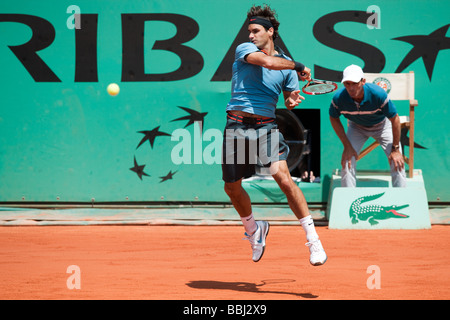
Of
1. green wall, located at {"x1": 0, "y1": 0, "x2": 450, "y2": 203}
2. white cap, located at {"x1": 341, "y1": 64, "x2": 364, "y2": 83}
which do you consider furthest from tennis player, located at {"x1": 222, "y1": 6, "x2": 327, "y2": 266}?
green wall, located at {"x1": 0, "y1": 0, "x2": 450, "y2": 203}

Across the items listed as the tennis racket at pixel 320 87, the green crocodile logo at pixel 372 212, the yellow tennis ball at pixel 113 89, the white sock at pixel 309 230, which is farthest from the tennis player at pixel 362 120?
the white sock at pixel 309 230

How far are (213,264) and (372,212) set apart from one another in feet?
9.96

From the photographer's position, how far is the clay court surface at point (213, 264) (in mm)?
4449

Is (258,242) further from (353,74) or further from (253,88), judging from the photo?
(353,74)

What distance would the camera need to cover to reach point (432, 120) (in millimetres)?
9023

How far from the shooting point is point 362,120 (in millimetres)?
8023

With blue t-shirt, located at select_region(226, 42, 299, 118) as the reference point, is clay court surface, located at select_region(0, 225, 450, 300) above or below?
below

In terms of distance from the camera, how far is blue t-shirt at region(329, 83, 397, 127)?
7586 millimetres

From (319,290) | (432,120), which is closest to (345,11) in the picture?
(432,120)

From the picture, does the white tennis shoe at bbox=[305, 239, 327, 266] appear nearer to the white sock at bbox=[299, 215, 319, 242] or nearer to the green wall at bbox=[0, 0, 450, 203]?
the white sock at bbox=[299, 215, 319, 242]

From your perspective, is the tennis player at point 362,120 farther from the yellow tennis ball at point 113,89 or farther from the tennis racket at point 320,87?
the yellow tennis ball at point 113,89

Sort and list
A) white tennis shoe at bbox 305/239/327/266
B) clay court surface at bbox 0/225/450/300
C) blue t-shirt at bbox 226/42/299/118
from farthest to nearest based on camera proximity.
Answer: blue t-shirt at bbox 226/42/299/118, white tennis shoe at bbox 305/239/327/266, clay court surface at bbox 0/225/450/300

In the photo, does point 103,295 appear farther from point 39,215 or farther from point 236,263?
point 39,215

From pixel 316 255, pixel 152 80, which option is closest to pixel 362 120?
pixel 152 80
